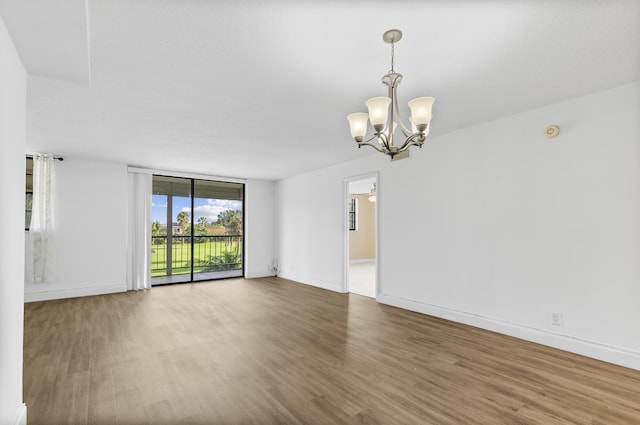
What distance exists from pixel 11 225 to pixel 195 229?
541 centimetres

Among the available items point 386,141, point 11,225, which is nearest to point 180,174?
point 11,225

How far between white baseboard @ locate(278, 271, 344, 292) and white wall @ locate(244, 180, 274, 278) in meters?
0.54

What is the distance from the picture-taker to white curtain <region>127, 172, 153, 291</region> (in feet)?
19.4

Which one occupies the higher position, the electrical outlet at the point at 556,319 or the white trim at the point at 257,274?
the electrical outlet at the point at 556,319

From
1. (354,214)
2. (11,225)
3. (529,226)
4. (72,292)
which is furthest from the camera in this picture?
(354,214)

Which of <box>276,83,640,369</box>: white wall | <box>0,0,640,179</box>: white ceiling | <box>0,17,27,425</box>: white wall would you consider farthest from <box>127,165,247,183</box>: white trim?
<box>0,17,27,425</box>: white wall

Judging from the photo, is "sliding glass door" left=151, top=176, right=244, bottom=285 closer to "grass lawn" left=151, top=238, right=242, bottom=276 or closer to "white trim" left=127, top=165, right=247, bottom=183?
"grass lawn" left=151, top=238, right=242, bottom=276

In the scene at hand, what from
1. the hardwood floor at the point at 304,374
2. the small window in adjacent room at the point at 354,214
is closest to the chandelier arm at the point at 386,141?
the hardwood floor at the point at 304,374

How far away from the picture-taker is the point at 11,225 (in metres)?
1.69

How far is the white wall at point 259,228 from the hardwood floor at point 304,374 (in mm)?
3262

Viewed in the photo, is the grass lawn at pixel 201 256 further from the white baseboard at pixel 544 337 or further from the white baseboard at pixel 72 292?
the white baseboard at pixel 544 337

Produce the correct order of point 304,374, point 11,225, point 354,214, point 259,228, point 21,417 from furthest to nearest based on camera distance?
point 354,214
point 259,228
point 304,374
point 21,417
point 11,225

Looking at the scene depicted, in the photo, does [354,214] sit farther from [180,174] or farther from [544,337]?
[544,337]

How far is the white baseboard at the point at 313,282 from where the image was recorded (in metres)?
5.82
